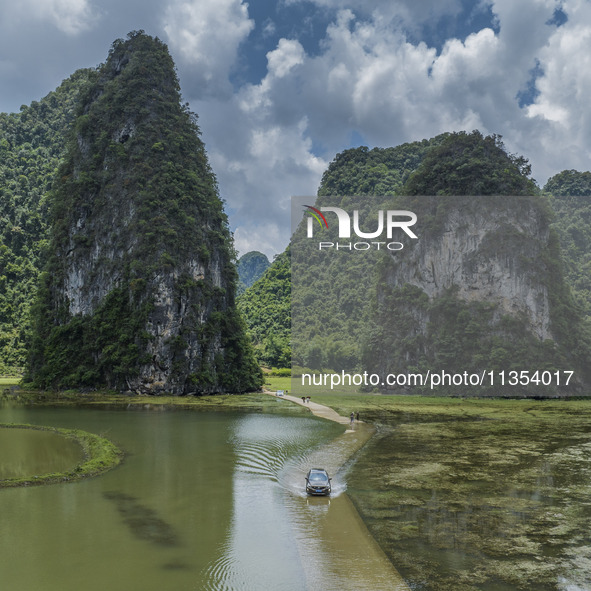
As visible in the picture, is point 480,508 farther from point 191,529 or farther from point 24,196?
point 24,196

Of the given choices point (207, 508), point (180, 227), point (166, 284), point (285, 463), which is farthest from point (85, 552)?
point (180, 227)

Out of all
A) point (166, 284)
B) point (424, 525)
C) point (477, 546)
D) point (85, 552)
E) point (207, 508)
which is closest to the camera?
point (85, 552)

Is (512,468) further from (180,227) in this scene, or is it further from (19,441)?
(180,227)

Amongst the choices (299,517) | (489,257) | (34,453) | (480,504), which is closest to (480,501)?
(480,504)

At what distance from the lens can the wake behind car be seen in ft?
56.4

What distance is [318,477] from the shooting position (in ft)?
57.4

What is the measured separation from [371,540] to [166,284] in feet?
149

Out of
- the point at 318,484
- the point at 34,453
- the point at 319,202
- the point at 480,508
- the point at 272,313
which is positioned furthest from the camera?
the point at 319,202

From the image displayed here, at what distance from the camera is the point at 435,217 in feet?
229

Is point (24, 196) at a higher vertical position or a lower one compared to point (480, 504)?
higher

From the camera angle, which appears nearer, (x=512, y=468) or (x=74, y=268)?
(x=512, y=468)

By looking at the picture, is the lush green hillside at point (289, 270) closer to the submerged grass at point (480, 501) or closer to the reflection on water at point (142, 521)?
the submerged grass at point (480, 501)

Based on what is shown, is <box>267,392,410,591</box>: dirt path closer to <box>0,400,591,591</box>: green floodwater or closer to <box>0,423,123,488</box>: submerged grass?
<box>0,400,591,591</box>: green floodwater

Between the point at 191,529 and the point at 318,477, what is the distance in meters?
4.88
